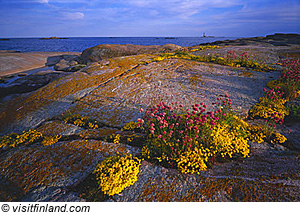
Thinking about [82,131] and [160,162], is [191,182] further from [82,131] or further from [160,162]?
[82,131]

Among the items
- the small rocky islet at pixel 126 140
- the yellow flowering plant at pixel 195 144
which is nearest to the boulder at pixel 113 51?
the small rocky islet at pixel 126 140

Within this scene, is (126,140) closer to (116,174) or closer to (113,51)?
(116,174)

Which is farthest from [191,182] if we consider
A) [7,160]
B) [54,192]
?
[7,160]

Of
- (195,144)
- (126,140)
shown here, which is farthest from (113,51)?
(195,144)

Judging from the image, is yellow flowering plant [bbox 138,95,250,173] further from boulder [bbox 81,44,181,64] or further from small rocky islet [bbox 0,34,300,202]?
boulder [bbox 81,44,181,64]

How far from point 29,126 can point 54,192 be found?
313 centimetres

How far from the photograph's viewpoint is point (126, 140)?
13.1ft

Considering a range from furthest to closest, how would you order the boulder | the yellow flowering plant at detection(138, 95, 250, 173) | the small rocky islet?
the boulder → the yellow flowering plant at detection(138, 95, 250, 173) → the small rocky islet

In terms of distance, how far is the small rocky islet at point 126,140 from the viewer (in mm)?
2672

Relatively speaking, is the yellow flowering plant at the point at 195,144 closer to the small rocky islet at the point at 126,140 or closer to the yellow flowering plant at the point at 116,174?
the small rocky islet at the point at 126,140

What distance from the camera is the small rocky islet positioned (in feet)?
8.77

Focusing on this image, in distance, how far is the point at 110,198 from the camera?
8.56 ft

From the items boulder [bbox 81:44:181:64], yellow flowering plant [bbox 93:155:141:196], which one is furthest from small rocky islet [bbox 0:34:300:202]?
boulder [bbox 81:44:181:64]
